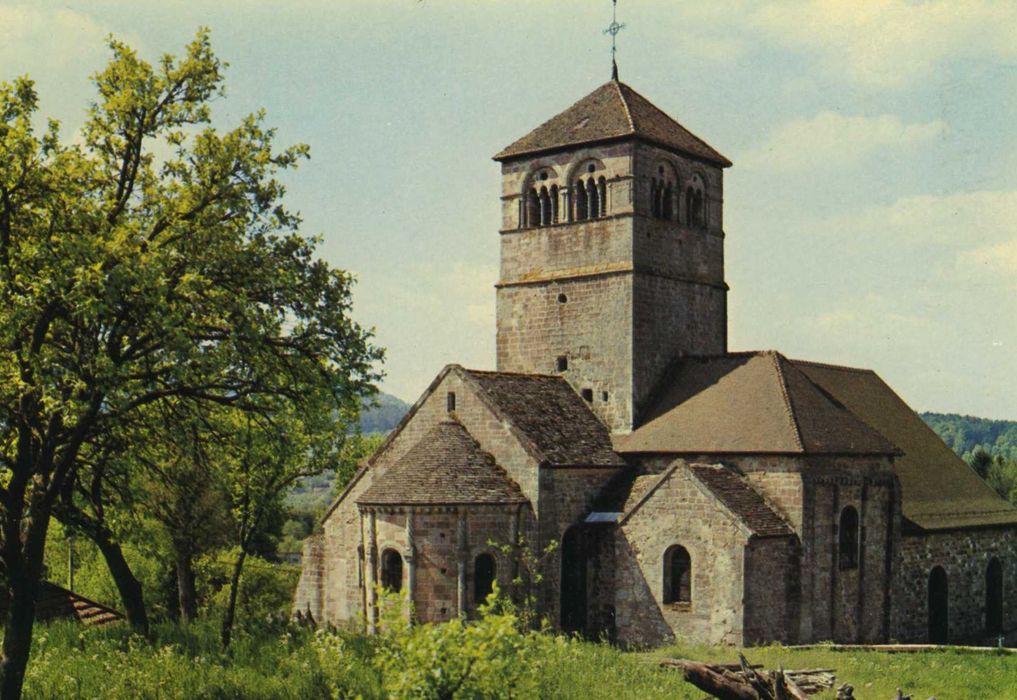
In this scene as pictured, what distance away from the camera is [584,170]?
37.6m

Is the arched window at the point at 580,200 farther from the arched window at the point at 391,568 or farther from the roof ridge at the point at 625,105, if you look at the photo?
the arched window at the point at 391,568

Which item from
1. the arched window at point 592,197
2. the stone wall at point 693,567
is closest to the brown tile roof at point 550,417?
the stone wall at point 693,567

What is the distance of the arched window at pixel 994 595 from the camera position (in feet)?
128

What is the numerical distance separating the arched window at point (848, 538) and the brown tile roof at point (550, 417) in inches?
253

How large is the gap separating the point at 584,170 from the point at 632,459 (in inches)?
374

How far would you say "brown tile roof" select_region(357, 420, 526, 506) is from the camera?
1202 inches

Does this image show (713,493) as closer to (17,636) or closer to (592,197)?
(592,197)

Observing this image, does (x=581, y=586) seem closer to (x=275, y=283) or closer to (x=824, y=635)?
(x=824, y=635)

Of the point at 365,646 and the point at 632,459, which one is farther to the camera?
the point at 632,459

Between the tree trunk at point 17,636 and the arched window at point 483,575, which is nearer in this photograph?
the tree trunk at point 17,636

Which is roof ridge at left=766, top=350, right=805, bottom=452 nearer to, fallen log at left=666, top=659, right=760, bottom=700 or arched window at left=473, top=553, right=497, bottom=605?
arched window at left=473, top=553, right=497, bottom=605

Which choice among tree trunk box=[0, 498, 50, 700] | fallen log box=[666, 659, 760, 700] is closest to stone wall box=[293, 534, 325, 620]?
tree trunk box=[0, 498, 50, 700]

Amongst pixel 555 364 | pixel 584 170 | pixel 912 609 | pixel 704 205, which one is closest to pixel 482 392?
pixel 555 364

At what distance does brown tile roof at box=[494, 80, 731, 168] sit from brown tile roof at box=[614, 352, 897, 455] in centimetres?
732
